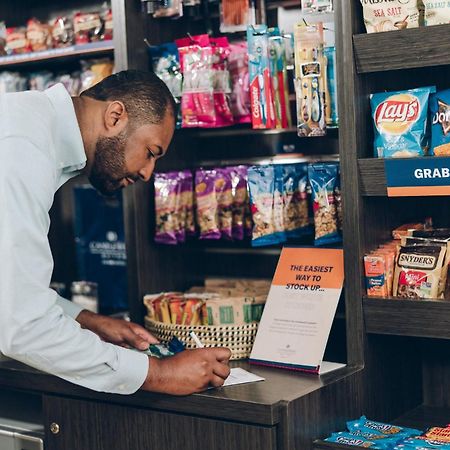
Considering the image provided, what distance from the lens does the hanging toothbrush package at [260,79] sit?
2740mm

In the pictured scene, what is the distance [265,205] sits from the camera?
9.12 feet

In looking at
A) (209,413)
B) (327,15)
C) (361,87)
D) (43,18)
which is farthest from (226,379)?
(43,18)

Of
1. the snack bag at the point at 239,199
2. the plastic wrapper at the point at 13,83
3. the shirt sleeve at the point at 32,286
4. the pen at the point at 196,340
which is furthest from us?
the plastic wrapper at the point at 13,83

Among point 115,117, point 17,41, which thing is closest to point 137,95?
point 115,117

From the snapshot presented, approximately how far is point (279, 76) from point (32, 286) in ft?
3.76

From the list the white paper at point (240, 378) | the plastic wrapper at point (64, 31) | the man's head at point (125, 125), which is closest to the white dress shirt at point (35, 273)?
the man's head at point (125, 125)

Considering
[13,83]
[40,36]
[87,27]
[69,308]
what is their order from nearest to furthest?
[69,308] → [87,27] → [40,36] → [13,83]

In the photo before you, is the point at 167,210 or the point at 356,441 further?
the point at 167,210

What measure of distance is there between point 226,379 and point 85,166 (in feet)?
2.23

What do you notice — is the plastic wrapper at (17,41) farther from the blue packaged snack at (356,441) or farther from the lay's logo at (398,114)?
the blue packaged snack at (356,441)

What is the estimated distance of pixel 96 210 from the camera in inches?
143

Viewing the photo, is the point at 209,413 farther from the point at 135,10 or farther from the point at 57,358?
the point at 135,10

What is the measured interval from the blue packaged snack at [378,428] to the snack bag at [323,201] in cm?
58

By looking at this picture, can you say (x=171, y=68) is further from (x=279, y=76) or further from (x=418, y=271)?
(x=418, y=271)
